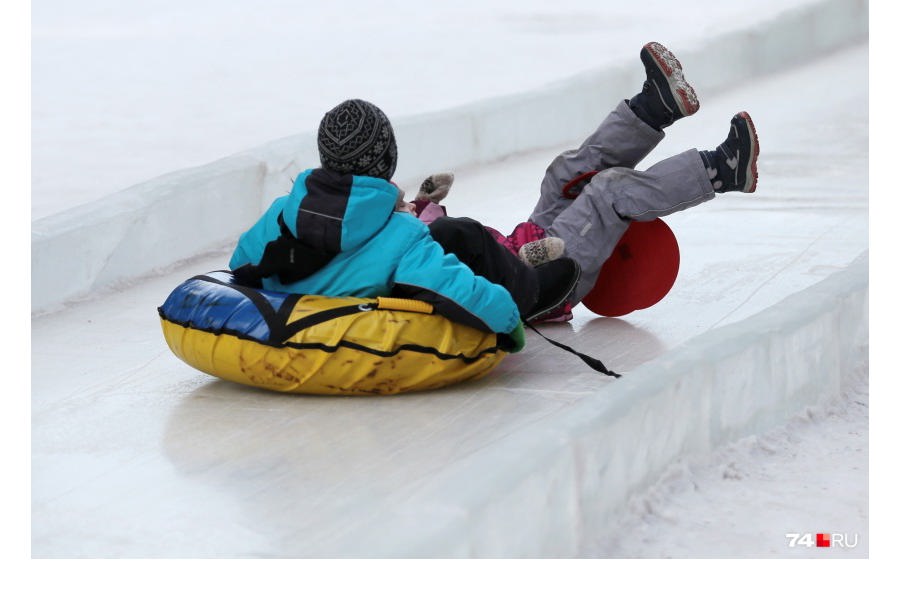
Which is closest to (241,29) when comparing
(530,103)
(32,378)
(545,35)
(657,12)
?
(545,35)

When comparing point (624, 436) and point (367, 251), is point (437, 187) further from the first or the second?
point (624, 436)

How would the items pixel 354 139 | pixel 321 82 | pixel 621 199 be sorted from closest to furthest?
1. pixel 354 139
2. pixel 621 199
3. pixel 321 82

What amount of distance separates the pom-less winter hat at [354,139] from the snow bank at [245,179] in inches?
59.5

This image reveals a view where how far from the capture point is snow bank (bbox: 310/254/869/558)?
2.00m

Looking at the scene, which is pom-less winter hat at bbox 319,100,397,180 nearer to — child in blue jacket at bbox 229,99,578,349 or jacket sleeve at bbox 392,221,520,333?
child in blue jacket at bbox 229,99,578,349

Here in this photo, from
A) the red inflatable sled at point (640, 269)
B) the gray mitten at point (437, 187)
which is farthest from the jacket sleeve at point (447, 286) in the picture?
the red inflatable sled at point (640, 269)

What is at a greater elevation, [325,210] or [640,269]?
Answer: [325,210]

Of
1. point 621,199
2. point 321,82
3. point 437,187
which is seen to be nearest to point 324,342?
point 437,187

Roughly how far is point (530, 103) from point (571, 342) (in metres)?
3.82

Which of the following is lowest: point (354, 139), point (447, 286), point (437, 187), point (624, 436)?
point (624, 436)

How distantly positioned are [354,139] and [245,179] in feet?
8.00

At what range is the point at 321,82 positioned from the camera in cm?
993

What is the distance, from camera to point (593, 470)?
7.75ft

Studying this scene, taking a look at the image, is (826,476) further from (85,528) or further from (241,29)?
(241,29)
